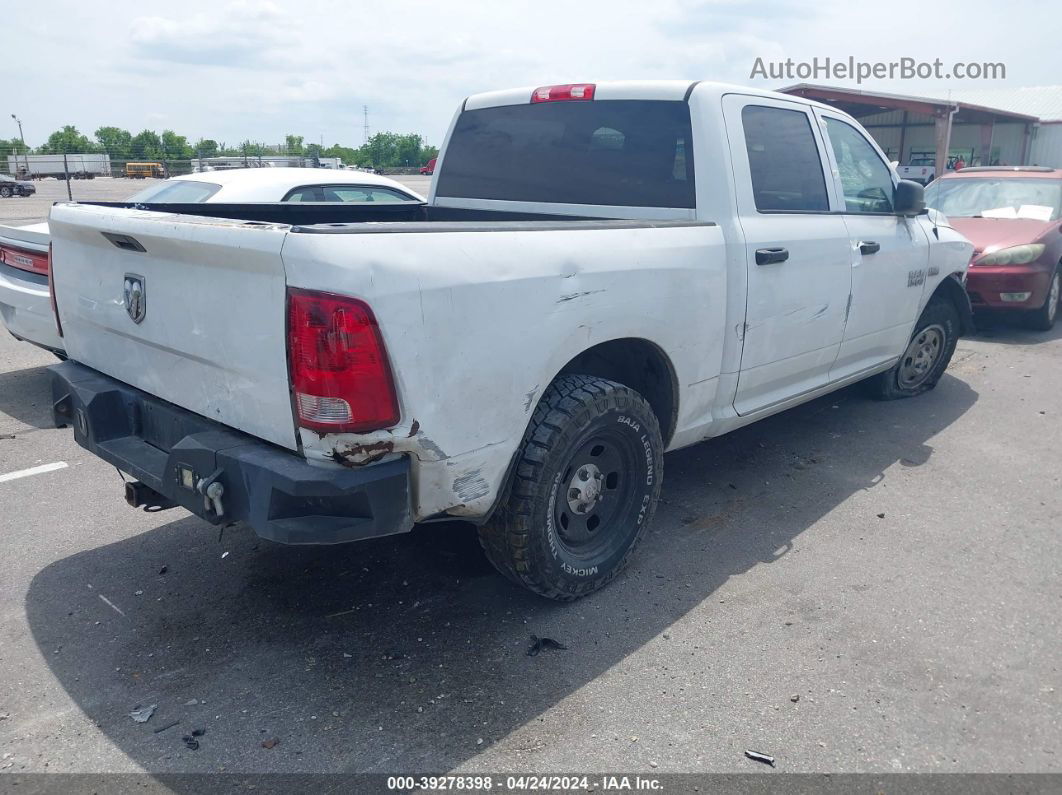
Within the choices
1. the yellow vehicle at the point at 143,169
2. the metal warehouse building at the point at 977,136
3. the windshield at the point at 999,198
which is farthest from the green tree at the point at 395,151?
the windshield at the point at 999,198

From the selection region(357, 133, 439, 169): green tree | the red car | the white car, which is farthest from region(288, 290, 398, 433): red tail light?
region(357, 133, 439, 169): green tree

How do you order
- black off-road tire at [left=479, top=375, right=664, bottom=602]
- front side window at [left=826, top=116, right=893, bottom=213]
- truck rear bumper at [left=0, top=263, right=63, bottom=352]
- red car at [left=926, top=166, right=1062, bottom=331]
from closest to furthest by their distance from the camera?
black off-road tire at [left=479, top=375, right=664, bottom=602], front side window at [left=826, top=116, right=893, bottom=213], truck rear bumper at [left=0, top=263, right=63, bottom=352], red car at [left=926, top=166, right=1062, bottom=331]

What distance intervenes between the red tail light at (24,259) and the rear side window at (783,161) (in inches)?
182

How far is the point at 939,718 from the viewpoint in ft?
9.18

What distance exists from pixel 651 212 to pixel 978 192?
7816 millimetres

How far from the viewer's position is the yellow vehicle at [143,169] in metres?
39.2

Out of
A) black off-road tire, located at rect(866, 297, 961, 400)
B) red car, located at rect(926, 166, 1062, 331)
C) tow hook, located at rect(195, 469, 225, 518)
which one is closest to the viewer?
tow hook, located at rect(195, 469, 225, 518)

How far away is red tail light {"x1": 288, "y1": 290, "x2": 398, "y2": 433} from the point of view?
2461mm

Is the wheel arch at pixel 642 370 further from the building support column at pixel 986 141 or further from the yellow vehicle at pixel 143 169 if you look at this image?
the yellow vehicle at pixel 143 169

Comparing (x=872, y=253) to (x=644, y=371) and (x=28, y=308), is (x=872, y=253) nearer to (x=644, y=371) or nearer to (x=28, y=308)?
(x=644, y=371)

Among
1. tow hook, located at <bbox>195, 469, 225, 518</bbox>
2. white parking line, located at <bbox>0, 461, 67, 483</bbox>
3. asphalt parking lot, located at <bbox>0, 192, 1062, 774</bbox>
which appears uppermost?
tow hook, located at <bbox>195, 469, 225, 518</bbox>

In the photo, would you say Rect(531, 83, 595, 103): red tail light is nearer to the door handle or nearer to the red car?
the door handle

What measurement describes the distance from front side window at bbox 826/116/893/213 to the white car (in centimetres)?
259

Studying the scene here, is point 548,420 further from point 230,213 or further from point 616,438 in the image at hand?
point 230,213
